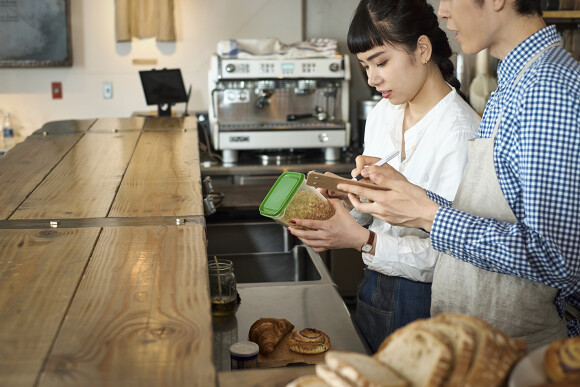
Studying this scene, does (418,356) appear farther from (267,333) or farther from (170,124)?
(170,124)

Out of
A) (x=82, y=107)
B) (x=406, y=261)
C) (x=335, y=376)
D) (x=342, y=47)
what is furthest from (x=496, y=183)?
(x=82, y=107)

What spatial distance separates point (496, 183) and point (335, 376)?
2.25ft

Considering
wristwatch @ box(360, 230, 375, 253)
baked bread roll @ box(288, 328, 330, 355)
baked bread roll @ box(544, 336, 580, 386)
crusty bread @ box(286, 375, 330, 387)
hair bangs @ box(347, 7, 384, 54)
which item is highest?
hair bangs @ box(347, 7, 384, 54)

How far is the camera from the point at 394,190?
4.57 feet

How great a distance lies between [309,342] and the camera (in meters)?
1.68

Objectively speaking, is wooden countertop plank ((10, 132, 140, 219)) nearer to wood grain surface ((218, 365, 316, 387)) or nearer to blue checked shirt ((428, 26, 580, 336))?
wood grain surface ((218, 365, 316, 387))

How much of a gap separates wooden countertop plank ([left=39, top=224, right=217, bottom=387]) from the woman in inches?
20.7

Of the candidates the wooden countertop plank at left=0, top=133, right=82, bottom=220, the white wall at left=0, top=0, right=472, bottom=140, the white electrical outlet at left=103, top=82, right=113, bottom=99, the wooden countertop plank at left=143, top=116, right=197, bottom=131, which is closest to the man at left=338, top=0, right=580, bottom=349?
the wooden countertop plank at left=0, top=133, right=82, bottom=220

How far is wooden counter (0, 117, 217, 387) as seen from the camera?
2.85ft

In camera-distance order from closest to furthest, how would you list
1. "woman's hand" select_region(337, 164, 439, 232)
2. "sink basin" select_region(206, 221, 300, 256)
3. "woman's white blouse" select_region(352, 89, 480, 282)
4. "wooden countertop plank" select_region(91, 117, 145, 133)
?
"woman's hand" select_region(337, 164, 439, 232) < "woman's white blouse" select_region(352, 89, 480, 282) < "sink basin" select_region(206, 221, 300, 256) < "wooden countertop plank" select_region(91, 117, 145, 133)

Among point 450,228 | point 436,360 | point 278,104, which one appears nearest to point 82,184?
point 450,228

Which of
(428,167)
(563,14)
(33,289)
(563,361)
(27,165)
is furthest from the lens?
(563,14)

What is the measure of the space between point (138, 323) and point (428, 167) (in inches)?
41.6

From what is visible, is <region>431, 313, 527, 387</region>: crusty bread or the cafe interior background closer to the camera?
<region>431, 313, 527, 387</region>: crusty bread
